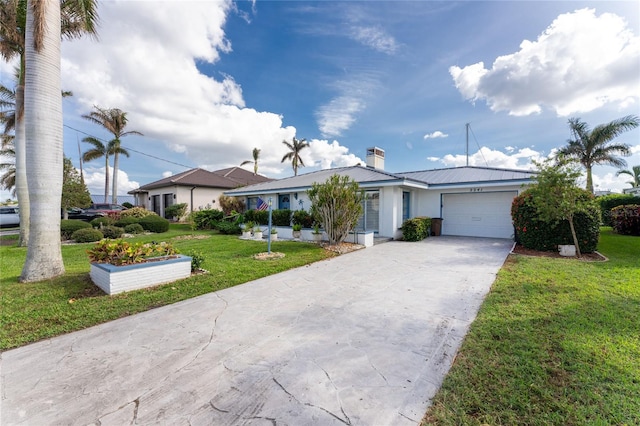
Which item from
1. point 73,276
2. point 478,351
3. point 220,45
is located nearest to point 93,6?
point 220,45

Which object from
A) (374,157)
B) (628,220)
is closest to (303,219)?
(374,157)

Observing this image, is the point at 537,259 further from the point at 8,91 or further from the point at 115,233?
the point at 8,91

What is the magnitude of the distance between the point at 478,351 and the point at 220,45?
12.5 metres

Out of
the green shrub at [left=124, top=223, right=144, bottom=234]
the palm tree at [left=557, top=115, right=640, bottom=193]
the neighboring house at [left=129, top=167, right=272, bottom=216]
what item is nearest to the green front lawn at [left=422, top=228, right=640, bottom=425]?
the green shrub at [left=124, top=223, right=144, bottom=234]

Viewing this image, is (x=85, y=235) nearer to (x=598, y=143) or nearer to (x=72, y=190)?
(x=72, y=190)

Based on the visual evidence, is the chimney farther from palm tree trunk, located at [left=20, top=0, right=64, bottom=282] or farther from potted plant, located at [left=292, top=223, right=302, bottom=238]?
palm tree trunk, located at [left=20, top=0, right=64, bottom=282]

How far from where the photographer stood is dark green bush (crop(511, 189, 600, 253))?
7.95m

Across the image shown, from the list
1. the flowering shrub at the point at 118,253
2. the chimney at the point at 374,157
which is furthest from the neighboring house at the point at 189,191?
the flowering shrub at the point at 118,253

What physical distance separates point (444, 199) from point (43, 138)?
48.3ft

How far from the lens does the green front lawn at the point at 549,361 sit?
2.05 m

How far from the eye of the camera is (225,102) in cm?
1420

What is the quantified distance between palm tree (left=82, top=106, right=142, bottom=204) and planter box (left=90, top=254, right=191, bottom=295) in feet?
84.0

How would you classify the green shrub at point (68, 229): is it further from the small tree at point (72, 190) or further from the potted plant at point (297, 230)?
the potted plant at point (297, 230)

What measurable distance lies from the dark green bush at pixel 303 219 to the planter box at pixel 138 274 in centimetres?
724
